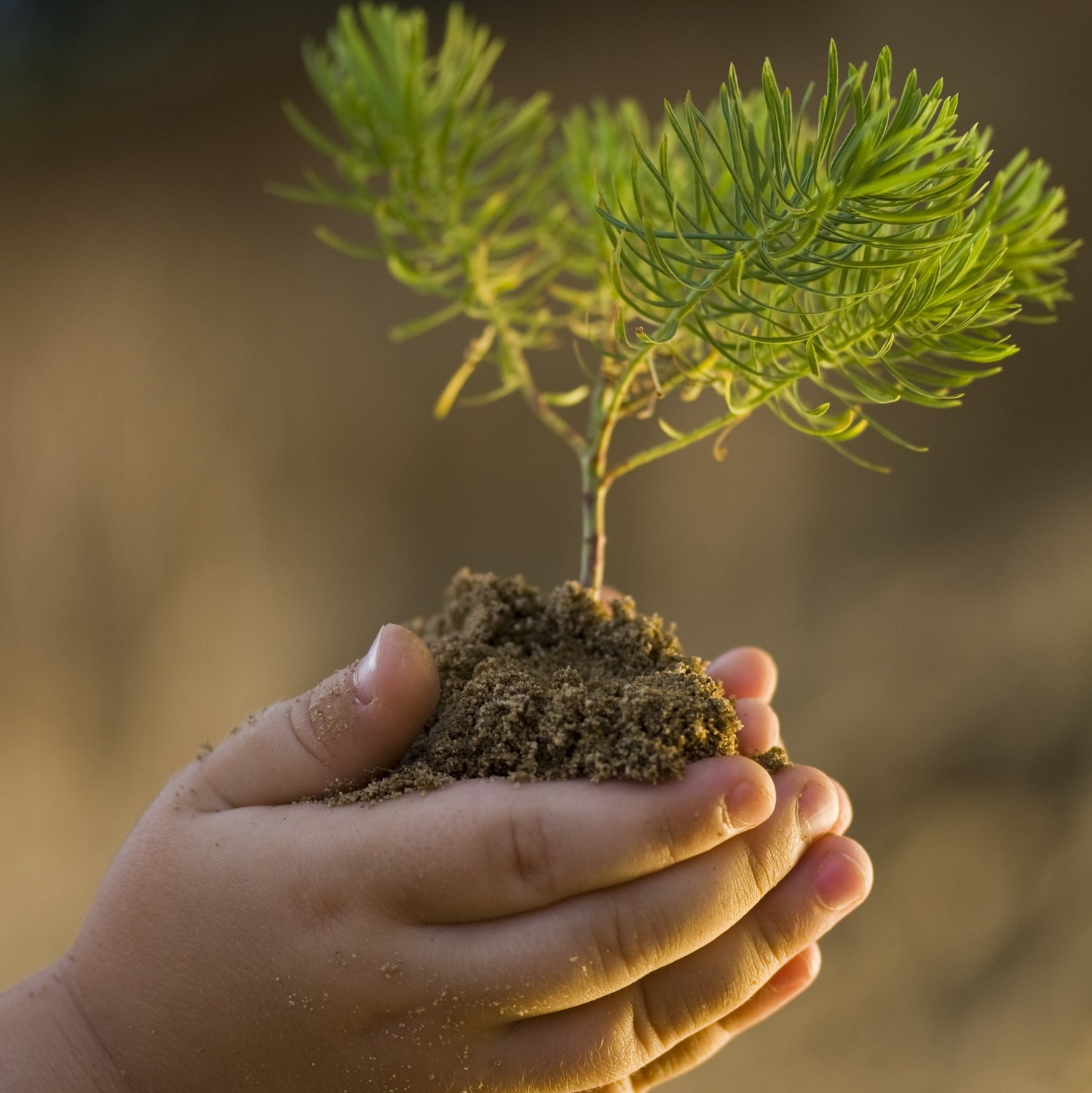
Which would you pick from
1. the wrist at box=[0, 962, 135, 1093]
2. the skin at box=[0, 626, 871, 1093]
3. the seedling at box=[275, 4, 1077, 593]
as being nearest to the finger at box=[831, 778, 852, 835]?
the skin at box=[0, 626, 871, 1093]

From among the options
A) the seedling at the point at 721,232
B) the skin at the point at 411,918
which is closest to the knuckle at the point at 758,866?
the skin at the point at 411,918

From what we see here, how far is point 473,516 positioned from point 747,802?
2.92 feet

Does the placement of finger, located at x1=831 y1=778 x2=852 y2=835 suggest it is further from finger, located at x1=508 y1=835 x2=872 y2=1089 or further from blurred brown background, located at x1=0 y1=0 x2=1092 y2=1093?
blurred brown background, located at x1=0 y1=0 x2=1092 y2=1093

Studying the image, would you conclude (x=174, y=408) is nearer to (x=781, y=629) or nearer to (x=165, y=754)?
(x=165, y=754)

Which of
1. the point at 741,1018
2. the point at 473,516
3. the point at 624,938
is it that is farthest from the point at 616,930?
the point at 473,516

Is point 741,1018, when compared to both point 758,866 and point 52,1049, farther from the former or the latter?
point 52,1049

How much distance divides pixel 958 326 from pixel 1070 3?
873mm

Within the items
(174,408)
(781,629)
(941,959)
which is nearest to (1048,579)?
(781,629)

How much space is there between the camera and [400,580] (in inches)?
44.5

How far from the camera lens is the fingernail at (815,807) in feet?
0.84

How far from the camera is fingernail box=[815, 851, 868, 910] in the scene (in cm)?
27

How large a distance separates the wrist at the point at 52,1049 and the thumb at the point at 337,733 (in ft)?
0.25

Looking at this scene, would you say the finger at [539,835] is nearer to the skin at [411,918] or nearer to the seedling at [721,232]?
Result: the skin at [411,918]

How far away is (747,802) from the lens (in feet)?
0.75
